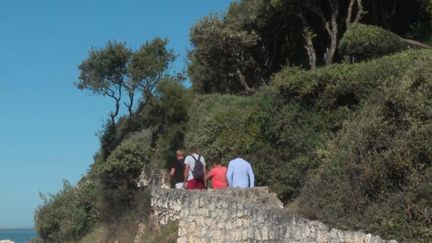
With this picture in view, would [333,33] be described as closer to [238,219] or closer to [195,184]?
[195,184]

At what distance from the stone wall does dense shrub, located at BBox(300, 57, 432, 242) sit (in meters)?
0.25

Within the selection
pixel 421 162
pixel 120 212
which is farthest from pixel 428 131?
pixel 120 212

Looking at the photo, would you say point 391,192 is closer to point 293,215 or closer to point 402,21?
point 293,215

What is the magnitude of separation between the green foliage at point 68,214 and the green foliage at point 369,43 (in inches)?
492

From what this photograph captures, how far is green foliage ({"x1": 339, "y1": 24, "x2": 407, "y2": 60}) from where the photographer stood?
2160 centimetres

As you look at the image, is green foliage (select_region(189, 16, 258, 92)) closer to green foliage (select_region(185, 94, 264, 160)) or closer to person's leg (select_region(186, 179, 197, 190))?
green foliage (select_region(185, 94, 264, 160))

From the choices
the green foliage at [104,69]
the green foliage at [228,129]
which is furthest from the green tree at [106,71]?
the green foliage at [228,129]

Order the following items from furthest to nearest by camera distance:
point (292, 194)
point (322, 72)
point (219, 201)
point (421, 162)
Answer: point (322, 72) → point (292, 194) → point (219, 201) → point (421, 162)

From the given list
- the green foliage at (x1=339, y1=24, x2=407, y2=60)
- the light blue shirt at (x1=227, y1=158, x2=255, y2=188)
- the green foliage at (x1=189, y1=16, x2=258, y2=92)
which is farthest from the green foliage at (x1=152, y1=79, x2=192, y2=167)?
the light blue shirt at (x1=227, y1=158, x2=255, y2=188)

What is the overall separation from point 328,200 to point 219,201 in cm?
313

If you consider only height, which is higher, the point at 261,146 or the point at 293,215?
the point at 261,146

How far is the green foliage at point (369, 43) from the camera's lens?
70.9 ft

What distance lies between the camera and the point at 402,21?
1095 inches

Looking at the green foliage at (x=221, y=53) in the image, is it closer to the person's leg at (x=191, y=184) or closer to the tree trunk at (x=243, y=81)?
the tree trunk at (x=243, y=81)
